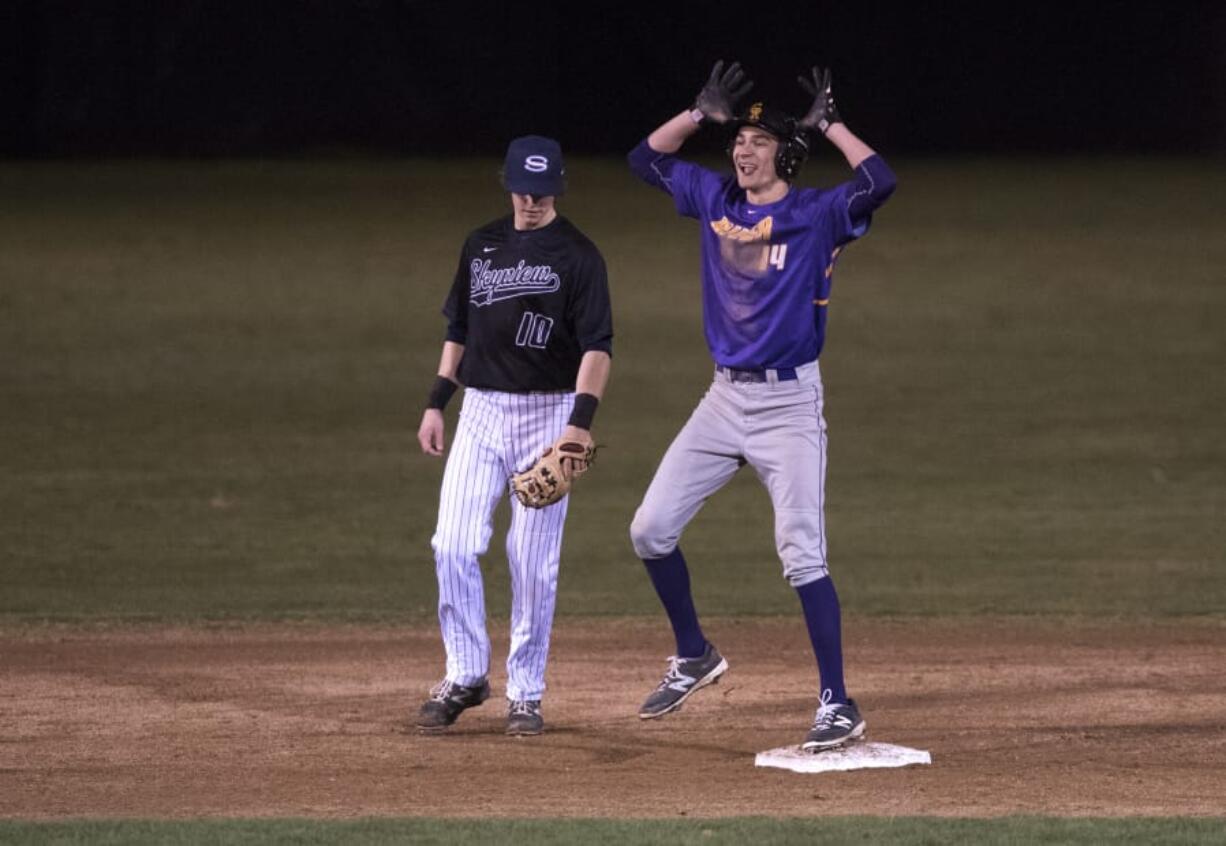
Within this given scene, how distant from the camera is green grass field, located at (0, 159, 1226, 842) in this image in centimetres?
1029

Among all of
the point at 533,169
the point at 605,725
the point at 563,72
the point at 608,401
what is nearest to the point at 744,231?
the point at 533,169

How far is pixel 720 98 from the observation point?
6.75m

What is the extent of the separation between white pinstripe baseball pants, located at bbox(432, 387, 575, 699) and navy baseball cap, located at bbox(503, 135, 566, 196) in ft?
2.15

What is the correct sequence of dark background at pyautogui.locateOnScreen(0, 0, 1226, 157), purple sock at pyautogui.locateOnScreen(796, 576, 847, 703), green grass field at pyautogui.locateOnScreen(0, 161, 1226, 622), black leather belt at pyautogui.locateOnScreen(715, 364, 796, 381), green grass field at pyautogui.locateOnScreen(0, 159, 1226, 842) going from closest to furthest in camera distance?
purple sock at pyautogui.locateOnScreen(796, 576, 847, 703)
black leather belt at pyautogui.locateOnScreen(715, 364, 796, 381)
green grass field at pyautogui.locateOnScreen(0, 159, 1226, 842)
green grass field at pyautogui.locateOnScreen(0, 161, 1226, 622)
dark background at pyautogui.locateOnScreen(0, 0, 1226, 157)

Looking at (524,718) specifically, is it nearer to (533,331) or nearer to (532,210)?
(533,331)

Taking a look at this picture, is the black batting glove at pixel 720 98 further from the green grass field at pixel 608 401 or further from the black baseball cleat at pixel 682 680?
the green grass field at pixel 608 401

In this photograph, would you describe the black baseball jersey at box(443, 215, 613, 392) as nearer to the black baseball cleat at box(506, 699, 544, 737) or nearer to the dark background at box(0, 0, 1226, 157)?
the black baseball cleat at box(506, 699, 544, 737)

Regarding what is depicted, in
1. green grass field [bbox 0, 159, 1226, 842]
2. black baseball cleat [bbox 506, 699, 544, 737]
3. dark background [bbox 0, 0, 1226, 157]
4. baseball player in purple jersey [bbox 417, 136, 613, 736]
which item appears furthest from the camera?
dark background [bbox 0, 0, 1226, 157]

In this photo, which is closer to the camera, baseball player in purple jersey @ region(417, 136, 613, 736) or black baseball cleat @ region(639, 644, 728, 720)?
baseball player in purple jersey @ region(417, 136, 613, 736)

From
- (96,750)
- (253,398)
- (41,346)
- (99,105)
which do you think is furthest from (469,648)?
(99,105)

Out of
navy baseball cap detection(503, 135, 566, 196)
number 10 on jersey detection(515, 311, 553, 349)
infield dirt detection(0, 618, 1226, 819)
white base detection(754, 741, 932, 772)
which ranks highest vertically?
navy baseball cap detection(503, 135, 566, 196)

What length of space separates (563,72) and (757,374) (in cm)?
2791

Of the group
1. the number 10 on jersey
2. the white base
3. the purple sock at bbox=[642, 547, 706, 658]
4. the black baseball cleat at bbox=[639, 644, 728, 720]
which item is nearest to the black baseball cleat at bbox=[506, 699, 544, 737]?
the black baseball cleat at bbox=[639, 644, 728, 720]

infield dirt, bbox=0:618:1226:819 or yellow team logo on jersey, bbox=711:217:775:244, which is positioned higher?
yellow team logo on jersey, bbox=711:217:775:244
